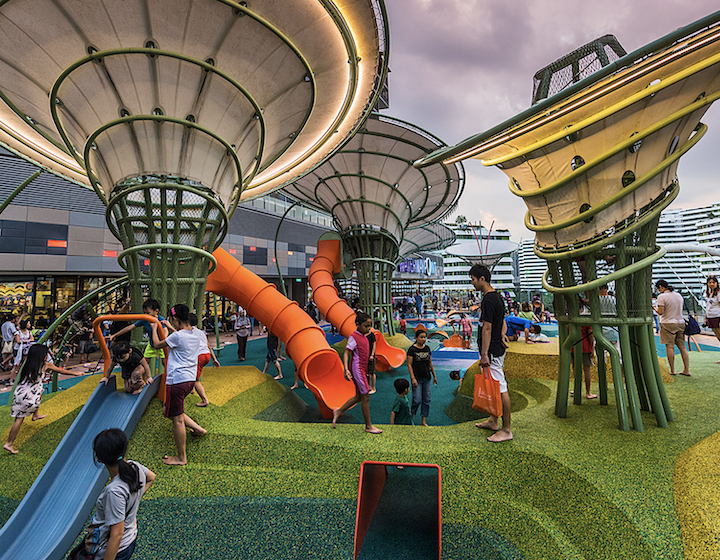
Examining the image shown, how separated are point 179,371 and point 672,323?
25.3 feet

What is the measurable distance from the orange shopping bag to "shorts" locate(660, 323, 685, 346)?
4327 millimetres

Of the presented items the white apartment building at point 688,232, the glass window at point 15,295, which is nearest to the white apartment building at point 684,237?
the white apartment building at point 688,232

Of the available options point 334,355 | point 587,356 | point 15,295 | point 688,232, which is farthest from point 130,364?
point 688,232

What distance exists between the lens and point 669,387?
5070 mm

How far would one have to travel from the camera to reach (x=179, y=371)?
11.9 feet

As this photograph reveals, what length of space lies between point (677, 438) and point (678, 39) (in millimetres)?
3578

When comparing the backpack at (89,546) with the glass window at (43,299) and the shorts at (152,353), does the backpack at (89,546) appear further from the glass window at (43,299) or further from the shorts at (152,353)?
the glass window at (43,299)

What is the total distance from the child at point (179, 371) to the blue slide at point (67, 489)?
0.77m

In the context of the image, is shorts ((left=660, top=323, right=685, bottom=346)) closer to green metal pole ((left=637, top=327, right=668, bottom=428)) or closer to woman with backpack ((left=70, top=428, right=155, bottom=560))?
green metal pole ((left=637, top=327, right=668, bottom=428))

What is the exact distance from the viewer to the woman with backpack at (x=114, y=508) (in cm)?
186

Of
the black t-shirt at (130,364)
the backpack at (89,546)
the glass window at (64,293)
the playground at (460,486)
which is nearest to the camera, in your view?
the backpack at (89,546)

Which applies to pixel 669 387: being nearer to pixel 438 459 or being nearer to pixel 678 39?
pixel 438 459

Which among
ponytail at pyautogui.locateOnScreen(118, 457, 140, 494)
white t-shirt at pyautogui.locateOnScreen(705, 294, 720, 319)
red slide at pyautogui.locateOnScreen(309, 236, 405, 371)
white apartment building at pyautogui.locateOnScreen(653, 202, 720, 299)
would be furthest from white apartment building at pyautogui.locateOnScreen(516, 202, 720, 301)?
ponytail at pyautogui.locateOnScreen(118, 457, 140, 494)

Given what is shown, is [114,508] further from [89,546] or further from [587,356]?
[587,356]
